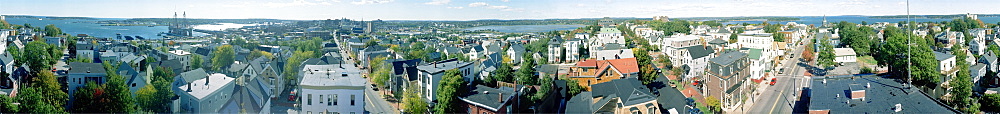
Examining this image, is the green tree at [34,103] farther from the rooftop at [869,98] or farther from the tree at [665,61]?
the rooftop at [869,98]

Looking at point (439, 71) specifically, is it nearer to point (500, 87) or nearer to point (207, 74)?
point (500, 87)

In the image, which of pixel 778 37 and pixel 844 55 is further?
pixel 778 37

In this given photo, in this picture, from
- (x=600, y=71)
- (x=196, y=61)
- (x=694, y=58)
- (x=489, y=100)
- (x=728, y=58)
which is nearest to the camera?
(x=489, y=100)

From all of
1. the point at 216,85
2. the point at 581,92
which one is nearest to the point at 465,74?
the point at 581,92

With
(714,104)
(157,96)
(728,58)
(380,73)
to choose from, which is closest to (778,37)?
(728,58)

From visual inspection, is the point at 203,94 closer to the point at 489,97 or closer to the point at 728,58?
the point at 489,97
